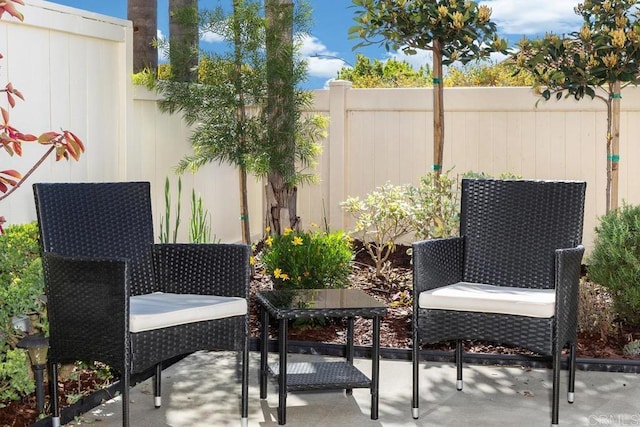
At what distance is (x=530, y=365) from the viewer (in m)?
4.50

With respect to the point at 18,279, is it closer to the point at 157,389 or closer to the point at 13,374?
Answer: the point at 13,374

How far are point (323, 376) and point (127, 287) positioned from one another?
104cm

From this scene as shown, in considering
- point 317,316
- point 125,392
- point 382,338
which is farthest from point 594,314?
point 125,392

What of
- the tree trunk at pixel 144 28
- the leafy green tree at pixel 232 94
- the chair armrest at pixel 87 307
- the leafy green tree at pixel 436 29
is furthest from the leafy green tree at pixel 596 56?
the tree trunk at pixel 144 28

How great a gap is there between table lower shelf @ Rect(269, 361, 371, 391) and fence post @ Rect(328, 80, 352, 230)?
3788 millimetres

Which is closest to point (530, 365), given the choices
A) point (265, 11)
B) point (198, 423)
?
point (198, 423)

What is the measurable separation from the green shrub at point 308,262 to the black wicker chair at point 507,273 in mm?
1004

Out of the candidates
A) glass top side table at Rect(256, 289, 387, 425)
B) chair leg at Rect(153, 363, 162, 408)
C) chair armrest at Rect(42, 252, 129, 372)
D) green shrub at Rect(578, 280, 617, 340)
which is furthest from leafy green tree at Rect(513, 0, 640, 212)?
chair armrest at Rect(42, 252, 129, 372)

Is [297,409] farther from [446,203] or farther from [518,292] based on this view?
[446,203]

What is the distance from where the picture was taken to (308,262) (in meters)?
5.05

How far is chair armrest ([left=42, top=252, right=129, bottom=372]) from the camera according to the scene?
10.7ft

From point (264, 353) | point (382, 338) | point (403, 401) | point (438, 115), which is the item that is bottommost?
point (403, 401)

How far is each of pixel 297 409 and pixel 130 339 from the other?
2.88 feet

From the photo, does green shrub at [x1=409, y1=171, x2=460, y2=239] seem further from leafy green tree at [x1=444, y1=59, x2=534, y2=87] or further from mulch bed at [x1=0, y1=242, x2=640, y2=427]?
leafy green tree at [x1=444, y1=59, x2=534, y2=87]
